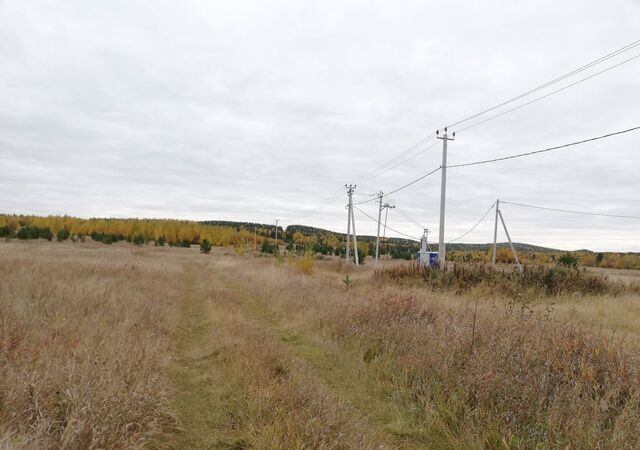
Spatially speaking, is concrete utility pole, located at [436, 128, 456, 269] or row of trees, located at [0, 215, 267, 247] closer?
concrete utility pole, located at [436, 128, 456, 269]

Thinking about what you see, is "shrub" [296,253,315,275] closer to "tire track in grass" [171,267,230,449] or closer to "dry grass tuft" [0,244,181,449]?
"tire track in grass" [171,267,230,449]

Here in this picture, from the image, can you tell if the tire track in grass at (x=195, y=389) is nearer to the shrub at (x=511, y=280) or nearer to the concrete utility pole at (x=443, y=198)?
the shrub at (x=511, y=280)

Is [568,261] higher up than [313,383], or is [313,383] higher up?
[568,261]

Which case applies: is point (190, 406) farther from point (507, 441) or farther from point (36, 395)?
point (507, 441)

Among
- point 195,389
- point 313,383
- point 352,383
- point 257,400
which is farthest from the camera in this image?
point 352,383

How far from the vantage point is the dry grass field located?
3.77 metres

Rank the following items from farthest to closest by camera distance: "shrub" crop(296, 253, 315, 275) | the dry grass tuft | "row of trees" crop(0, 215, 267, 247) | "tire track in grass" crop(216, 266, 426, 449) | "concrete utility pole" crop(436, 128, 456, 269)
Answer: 1. "row of trees" crop(0, 215, 267, 247)
2. "shrub" crop(296, 253, 315, 275)
3. "concrete utility pole" crop(436, 128, 456, 269)
4. "tire track in grass" crop(216, 266, 426, 449)
5. the dry grass tuft

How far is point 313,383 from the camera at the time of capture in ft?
17.6

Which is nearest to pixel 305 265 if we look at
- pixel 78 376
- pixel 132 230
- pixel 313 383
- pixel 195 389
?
pixel 195 389

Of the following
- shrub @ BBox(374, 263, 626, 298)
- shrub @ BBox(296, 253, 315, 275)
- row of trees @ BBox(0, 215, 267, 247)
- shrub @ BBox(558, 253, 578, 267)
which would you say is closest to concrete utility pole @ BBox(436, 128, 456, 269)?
shrub @ BBox(374, 263, 626, 298)

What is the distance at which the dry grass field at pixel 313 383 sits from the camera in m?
3.77

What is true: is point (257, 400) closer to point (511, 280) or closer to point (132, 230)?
point (511, 280)

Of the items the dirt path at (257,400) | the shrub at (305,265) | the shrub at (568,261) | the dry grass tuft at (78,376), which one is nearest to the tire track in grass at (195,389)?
the dirt path at (257,400)

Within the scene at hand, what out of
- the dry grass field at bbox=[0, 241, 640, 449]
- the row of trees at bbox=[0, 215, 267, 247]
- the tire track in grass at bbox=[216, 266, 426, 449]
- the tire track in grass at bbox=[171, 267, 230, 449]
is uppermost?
the row of trees at bbox=[0, 215, 267, 247]
